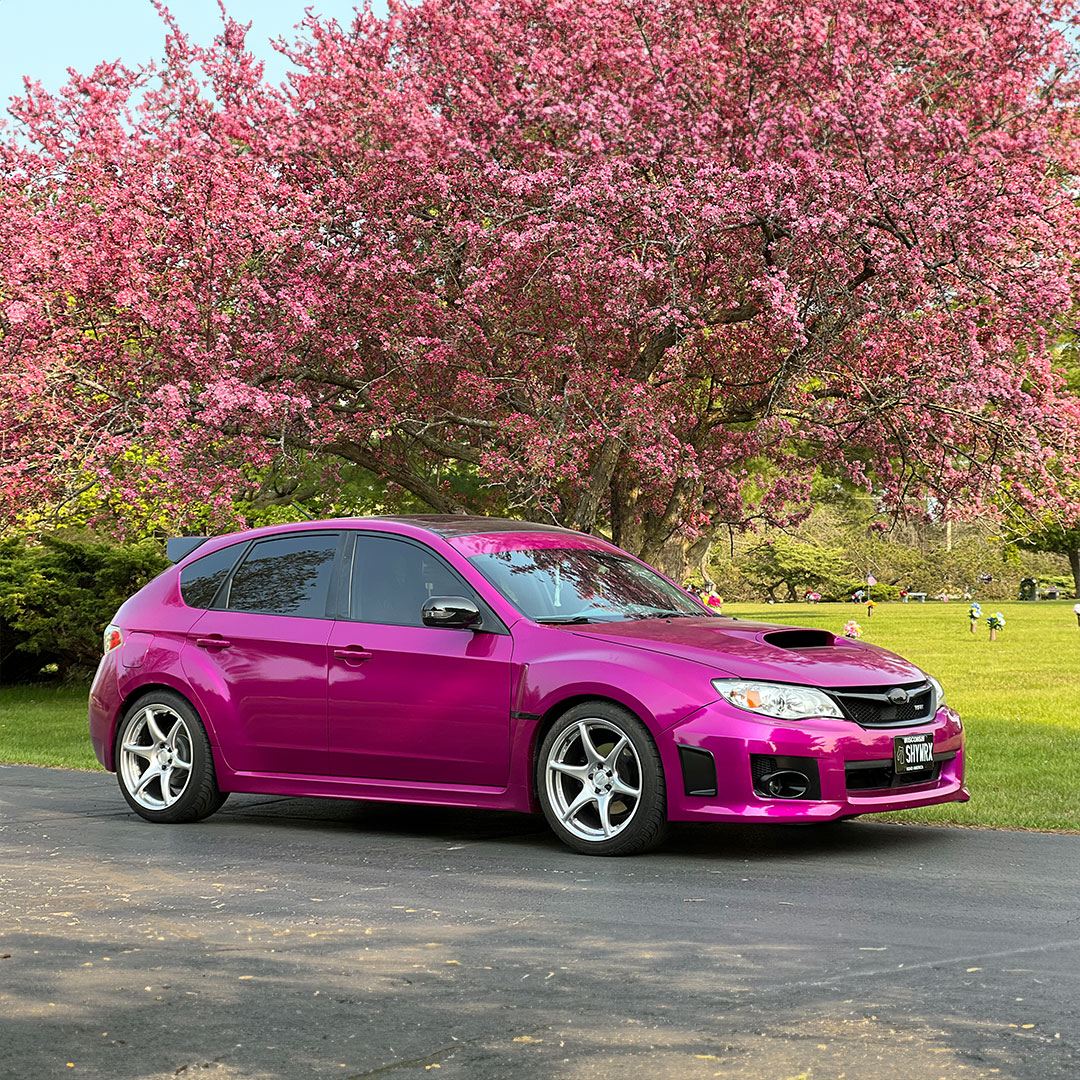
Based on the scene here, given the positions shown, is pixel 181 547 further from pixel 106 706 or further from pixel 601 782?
pixel 601 782

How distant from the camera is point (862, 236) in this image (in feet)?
49.7

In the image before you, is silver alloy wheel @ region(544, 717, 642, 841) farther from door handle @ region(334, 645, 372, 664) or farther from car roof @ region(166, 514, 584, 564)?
car roof @ region(166, 514, 584, 564)

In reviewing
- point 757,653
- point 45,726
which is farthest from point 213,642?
point 45,726

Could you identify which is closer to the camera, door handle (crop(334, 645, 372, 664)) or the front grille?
the front grille

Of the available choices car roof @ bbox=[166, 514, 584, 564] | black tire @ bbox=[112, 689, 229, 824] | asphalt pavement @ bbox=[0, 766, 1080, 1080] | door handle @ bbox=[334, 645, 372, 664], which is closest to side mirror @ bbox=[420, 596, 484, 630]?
door handle @ bbox=[334, 645, 372, 664]

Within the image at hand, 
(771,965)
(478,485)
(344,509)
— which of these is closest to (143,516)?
(344,509)

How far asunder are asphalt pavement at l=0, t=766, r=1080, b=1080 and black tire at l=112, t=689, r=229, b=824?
46cm

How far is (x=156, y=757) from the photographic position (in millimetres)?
9578

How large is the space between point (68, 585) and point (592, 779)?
1573cm

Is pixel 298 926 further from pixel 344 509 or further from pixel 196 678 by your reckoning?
pixel 344 509

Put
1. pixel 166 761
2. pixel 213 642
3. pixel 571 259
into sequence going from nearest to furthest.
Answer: pixel 213 642
pixel 166 761
pixel 571 259

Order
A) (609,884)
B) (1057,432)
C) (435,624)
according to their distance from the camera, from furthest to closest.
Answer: (1057,432), (435,624), (609,884)

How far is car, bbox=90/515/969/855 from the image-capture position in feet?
25.1

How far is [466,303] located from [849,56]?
14.1 ft
